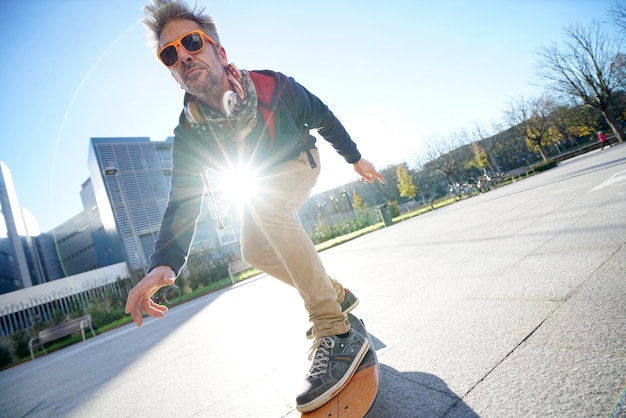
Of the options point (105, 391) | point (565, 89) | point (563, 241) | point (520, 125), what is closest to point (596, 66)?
point (565, 89)

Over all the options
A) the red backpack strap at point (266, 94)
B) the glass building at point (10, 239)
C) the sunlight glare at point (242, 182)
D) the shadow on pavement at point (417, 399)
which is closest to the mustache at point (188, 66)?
the red backpack strap at point (266, 94)

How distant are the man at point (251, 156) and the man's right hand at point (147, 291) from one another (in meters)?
0.04

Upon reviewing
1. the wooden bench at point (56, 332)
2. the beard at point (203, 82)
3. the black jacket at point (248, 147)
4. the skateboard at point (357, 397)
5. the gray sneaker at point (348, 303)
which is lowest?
the skateboard at point (357, 397)

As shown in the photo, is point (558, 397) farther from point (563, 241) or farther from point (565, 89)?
point (565, 89)

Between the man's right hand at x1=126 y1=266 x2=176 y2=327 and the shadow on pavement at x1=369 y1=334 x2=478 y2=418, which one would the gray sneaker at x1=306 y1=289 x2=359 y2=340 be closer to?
the shadow on pavement at x1=369 y1=334 x2=478 y2=418

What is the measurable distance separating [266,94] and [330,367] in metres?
1.52

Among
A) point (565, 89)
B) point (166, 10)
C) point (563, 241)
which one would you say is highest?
point (565, 89)

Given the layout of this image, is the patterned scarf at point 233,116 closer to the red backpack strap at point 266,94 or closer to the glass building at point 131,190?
the red backpack strap at point 266,94

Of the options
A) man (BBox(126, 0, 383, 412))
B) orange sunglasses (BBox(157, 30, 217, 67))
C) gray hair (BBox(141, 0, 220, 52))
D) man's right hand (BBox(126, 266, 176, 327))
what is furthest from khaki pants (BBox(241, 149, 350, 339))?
gray hair (BBox(141, 0, 220, 52))

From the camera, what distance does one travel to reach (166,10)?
1.83 meters

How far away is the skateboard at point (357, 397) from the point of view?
1088 mm

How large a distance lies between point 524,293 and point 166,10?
2794 millimetres

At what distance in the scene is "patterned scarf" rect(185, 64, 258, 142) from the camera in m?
1.64

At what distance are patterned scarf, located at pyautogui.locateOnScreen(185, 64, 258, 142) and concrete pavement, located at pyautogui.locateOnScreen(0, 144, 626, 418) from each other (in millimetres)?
1458
